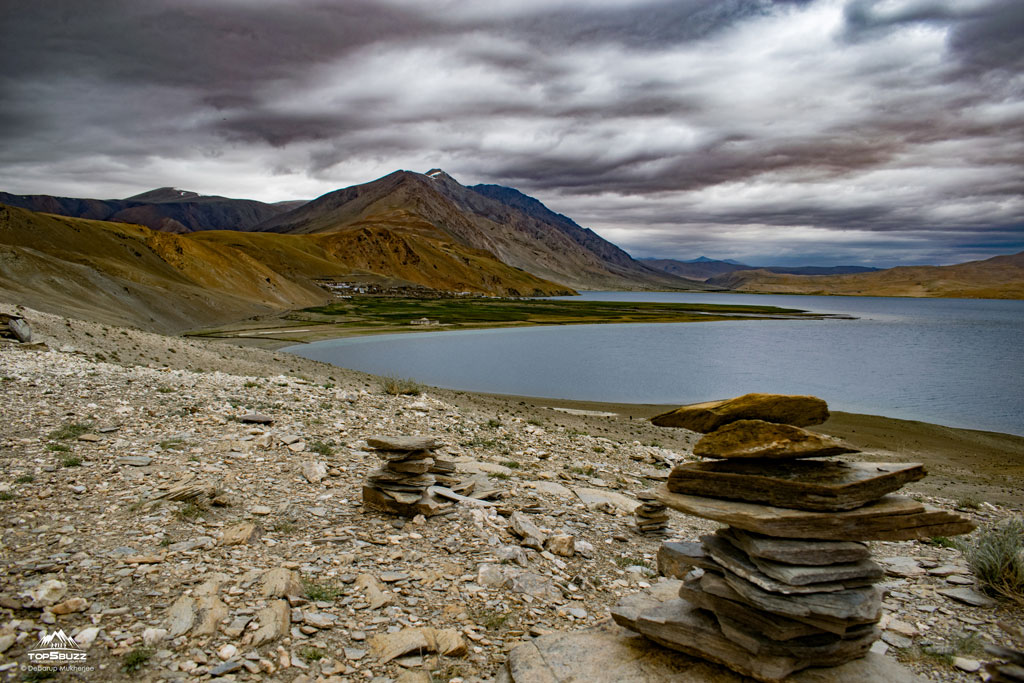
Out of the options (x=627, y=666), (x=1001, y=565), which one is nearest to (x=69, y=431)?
(x=627, y=666)

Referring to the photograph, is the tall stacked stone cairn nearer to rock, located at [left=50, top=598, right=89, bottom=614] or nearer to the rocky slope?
the rocky slope

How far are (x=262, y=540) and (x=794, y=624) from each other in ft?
21.1

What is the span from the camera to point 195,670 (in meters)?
5.26

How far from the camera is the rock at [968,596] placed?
7.54 meters

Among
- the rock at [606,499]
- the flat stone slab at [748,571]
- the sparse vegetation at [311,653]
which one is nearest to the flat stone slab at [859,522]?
the flat stone slab at [748,571]

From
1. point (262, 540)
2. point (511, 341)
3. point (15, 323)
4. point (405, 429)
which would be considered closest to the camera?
point (262, 540)

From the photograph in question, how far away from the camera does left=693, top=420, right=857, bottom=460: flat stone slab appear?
19.4 feet

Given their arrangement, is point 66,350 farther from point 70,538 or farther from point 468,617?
point 468,617

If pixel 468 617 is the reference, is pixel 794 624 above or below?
above

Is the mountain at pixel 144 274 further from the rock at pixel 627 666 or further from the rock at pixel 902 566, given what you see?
the rock at pixel 902 566

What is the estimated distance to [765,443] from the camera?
6172mm

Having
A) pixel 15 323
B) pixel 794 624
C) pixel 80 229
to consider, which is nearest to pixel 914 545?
pixel 794 624

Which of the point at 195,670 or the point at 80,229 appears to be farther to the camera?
the point at 80,229

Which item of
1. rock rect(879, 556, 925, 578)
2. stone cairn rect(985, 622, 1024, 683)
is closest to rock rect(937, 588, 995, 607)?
rock rect(879, 556, 925, 578)
